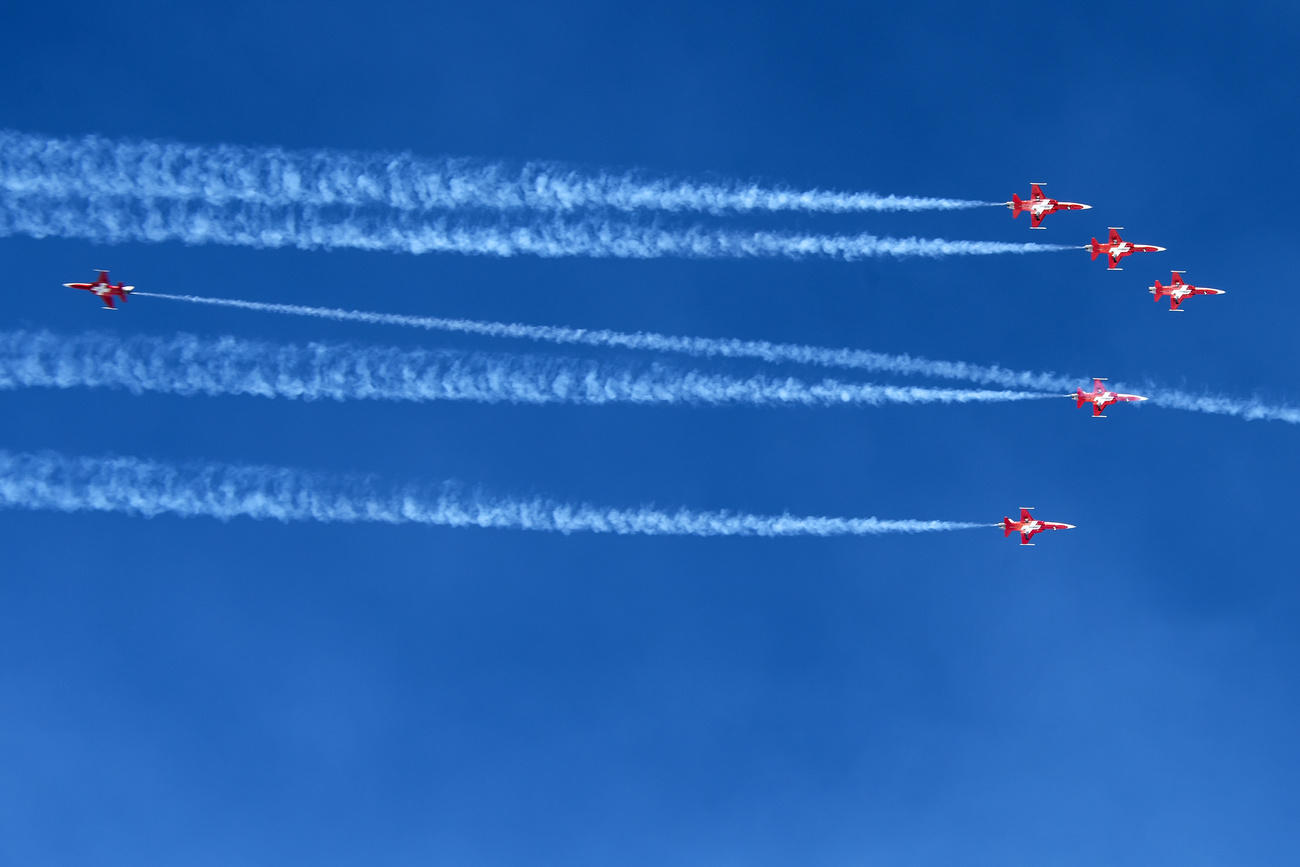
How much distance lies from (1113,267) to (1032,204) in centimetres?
788

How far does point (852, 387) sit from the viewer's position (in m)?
77.8

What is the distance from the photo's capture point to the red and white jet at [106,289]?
75438 mm

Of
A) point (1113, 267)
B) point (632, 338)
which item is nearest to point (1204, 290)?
point (1113, 267)

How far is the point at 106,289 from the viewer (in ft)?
248

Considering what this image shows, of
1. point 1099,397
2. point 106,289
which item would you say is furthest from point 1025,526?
point 106,289

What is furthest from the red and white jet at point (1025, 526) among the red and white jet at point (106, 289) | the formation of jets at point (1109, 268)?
the red and white jet at point (106, 289)

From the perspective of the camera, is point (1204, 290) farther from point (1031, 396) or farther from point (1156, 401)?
point (1031, 396)

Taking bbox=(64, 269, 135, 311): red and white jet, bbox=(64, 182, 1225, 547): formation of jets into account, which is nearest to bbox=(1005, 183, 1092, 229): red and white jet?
bbox=(64, 182, 1225, 547): formation of jets

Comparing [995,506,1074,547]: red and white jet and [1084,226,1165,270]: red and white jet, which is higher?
[1084,226,1165,270]: red and white jet

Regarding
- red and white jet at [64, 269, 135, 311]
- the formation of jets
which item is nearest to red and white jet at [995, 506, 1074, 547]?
the formation of jets

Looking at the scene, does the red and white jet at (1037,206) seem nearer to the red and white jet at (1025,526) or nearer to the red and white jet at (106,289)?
the red and white jet at (1025,526)

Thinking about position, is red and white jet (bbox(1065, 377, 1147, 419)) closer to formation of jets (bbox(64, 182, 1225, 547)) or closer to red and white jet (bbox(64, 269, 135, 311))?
formation of jets (bbox(64, 182, 1225, 547))

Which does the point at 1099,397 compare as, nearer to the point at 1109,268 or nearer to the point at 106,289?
the point at 1109,268

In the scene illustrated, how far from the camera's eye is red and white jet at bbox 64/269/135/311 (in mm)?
75438
